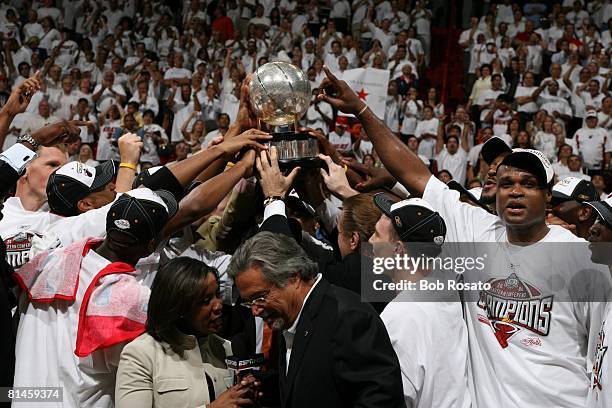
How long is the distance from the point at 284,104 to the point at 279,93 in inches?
2.4

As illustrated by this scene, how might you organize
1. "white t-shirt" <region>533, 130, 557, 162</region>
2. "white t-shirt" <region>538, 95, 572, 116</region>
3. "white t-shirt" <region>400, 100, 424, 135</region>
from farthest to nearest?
"white t-shirt" <region>400, 100, 424, 135</region>, "white t-shirt" <region>538, 95, 572, 116</region>, "white t-shirt" <region>533, 130, 557, 162</region>

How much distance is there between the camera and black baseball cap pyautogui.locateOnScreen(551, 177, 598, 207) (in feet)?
15.0

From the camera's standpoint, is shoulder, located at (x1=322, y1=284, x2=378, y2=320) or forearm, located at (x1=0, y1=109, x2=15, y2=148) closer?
shoulder, located at (x1=322, y1=284, x2=378, y2=320)

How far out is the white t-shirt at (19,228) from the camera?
338 centimetres

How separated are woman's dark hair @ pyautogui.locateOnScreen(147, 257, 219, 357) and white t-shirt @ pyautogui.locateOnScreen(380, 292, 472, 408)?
2.40 ft

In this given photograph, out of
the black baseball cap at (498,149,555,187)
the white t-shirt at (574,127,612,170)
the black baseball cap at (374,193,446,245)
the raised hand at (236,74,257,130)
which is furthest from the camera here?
the white t-shirt at (574,127,612,170)

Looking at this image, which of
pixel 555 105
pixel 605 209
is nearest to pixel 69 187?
pixel 605 209

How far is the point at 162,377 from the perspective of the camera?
3.03 meters

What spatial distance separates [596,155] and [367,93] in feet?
14.8

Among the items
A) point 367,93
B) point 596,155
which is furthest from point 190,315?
point 596,155

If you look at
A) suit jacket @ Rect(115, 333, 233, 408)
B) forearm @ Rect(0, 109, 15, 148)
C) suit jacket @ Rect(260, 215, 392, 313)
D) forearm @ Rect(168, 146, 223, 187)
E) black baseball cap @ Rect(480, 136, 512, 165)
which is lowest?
suit jacket @ Rect(115, 333, 233, 408)

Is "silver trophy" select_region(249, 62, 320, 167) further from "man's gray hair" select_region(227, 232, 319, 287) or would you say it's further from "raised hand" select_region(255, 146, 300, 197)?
"man's gray hair" select_region(227, 232, 319, 287)

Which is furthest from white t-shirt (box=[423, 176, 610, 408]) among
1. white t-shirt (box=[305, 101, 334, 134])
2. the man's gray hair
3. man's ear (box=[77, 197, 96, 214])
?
white t-shirt (box=[305, 101, 334, 134])

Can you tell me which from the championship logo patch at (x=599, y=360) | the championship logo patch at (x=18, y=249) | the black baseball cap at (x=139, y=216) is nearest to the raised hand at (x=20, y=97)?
the championship logo patch at (x=18, y=249)
